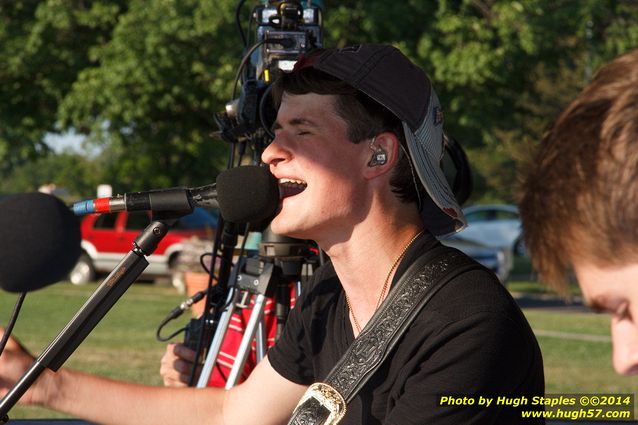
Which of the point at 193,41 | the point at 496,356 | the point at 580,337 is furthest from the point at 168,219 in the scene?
the point at 193,41

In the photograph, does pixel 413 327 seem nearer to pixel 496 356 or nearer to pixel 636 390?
pixel 496 356

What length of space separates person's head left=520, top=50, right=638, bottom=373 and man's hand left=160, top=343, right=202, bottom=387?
2.33 meters

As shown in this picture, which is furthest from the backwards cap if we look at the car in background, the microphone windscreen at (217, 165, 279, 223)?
the car in background

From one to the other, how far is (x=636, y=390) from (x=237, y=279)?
558 centimetres

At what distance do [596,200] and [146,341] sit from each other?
987cm

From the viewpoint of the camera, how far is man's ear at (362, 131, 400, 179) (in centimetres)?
258

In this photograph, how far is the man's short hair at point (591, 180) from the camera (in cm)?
117

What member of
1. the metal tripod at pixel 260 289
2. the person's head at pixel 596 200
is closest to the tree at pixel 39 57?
the metal tripod at pixel 260 289

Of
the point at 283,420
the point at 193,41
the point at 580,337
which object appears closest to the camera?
the point at 283,420

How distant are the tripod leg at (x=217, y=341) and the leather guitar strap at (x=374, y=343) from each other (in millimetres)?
1117

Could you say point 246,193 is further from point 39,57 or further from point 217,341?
point 39,57

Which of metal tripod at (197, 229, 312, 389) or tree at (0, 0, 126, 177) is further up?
metal tripod at (197, 229, 312, 389)

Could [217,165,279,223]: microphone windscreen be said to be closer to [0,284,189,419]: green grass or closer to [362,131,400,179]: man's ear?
[362,131,400,179]: man's ear

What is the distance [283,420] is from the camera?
2676mm
